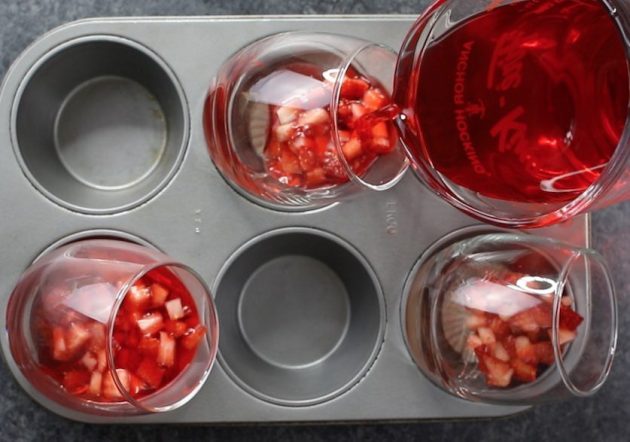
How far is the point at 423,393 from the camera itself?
0.94m

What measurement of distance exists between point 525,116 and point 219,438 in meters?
0.57

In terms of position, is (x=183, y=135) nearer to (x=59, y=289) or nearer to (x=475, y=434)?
(x=59, y=289)

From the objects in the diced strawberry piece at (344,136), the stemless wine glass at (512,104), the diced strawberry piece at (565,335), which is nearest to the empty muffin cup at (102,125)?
the diced strawberry piece at (344,136)

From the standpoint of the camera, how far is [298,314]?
100 centimetres

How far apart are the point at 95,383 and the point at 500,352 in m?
0.42

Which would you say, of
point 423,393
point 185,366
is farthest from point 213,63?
point 423,393

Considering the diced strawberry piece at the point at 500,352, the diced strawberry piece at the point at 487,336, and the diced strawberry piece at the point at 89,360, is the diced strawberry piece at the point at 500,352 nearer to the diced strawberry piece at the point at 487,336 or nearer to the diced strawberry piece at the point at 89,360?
the diced strawberry piece at the point at 487,336

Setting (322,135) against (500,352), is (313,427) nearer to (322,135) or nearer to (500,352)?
(500,352)

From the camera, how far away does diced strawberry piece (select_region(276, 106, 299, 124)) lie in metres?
0.79

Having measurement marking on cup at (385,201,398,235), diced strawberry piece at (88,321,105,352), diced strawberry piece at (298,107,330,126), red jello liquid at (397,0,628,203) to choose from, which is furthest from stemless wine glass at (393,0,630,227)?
diced strawberry piece at (88,321,105,352)

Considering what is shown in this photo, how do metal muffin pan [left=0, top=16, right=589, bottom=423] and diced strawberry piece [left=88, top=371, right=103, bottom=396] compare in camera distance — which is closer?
diced strawberry piece [left=88, top=371, right=103, bottom=396]

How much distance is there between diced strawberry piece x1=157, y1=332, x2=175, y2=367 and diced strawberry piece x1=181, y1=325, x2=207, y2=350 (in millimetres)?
14

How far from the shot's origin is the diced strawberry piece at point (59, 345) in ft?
2.57

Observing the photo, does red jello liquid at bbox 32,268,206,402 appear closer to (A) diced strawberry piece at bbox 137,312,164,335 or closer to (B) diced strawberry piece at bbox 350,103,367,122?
(A) diced strawberry piece at bbox 137,312,164,335
